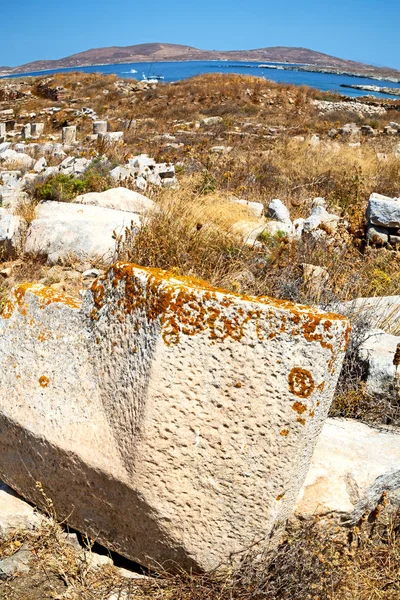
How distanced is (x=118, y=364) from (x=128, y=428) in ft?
0.88

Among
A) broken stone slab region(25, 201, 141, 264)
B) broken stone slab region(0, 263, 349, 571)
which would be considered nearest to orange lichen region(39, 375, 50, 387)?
broken stone slab region(0, 263, 349, 571)

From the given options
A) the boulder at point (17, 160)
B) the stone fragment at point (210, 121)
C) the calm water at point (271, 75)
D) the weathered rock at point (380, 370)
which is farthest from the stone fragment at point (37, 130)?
the calm water at point (271, 75)

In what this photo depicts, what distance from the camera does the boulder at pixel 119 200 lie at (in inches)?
239

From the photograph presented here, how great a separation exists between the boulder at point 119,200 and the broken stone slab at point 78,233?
77 centimetres

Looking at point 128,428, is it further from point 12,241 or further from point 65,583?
point 12,241

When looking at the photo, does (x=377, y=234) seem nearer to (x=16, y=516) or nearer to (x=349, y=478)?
(x=349, y=478)

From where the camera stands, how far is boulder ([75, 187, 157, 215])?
6074mm

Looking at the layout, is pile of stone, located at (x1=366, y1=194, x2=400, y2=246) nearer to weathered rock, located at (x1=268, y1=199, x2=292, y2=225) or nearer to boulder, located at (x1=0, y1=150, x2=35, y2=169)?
weathered rock, located at (x1=268, y1=199, x2=292, y2=225)

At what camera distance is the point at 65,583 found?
2.10 metres

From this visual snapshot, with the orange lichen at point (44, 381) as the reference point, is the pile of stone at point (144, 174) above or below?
above

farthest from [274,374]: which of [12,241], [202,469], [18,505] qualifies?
[12,241]

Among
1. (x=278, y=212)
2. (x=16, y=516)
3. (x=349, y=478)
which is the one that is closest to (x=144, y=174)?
(x=278, y=212)

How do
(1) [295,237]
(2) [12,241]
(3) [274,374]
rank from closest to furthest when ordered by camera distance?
(3) [274,374]
(2) [12,241]
(1) [295,237]

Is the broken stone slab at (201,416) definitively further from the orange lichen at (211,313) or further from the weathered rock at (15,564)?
the weathered rock at (15,564)
